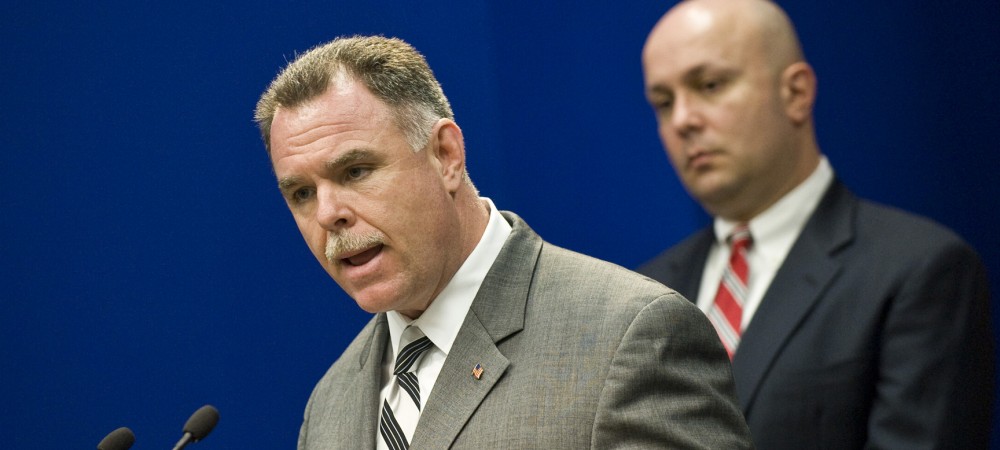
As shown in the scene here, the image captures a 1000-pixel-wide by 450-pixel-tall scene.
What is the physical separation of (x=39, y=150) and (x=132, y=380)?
1.96 feet

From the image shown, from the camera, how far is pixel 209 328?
3061 mm

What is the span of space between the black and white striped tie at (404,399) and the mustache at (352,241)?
190 millimetres

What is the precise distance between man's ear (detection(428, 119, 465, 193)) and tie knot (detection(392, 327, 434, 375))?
25cm

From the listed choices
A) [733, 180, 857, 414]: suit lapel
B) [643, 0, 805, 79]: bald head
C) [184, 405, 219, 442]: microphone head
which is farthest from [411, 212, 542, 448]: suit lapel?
[643, 0, 805, 79]: bald head

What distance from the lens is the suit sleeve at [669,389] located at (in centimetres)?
169

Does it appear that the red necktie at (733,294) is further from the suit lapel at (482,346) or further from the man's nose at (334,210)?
the man's nose at (334,210)

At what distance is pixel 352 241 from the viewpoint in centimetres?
191

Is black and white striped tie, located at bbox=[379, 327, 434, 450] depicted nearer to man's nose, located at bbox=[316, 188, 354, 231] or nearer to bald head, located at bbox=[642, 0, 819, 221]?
man's nose, located at bbox=[316, 188, 354, 231]

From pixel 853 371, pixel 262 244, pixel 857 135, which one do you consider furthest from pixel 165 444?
pixel 857 135

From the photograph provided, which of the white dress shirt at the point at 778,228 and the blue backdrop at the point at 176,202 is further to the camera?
the blue backdrop at the point at 176,202

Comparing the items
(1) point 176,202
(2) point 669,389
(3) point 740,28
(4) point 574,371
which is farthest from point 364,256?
(3) point 740,28

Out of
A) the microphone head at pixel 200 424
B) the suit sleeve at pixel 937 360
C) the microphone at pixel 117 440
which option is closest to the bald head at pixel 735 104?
the suit sleeve at pixel 937 360

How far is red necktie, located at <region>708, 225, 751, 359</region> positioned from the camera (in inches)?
111

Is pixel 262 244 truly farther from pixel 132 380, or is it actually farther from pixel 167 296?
pixel 132 380
